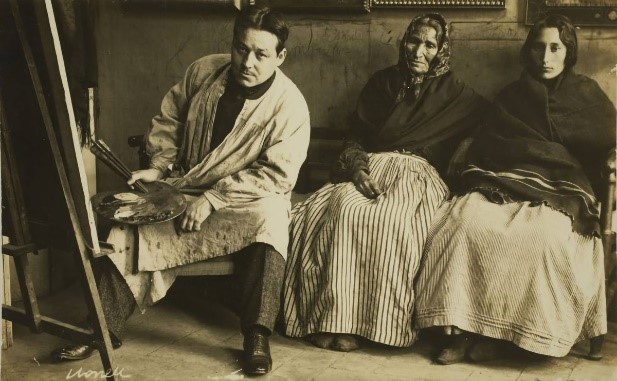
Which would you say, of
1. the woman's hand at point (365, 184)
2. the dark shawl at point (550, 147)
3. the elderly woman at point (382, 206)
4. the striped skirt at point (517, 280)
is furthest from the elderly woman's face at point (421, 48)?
the striped skirt at point (517, 280)

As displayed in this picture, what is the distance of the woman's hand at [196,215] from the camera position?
3.01 metres

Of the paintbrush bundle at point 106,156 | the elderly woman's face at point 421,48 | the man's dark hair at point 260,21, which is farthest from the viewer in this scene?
the elderly woman's face at point 421,48

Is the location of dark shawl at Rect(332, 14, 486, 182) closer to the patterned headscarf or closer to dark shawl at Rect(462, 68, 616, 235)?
the patterned headscarf

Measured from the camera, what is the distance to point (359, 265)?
9.99 feet

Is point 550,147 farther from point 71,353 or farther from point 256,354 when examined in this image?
point 71,353

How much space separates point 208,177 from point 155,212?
36cm

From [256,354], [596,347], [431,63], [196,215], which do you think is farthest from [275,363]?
[431,63]

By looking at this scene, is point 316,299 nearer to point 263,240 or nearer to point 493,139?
point 263,240

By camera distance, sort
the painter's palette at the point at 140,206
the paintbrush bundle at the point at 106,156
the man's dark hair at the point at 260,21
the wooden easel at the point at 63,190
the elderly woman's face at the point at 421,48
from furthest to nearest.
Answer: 1. the elderly woman's face at the point at 421,48
2. the man's dark hair at the point at 260,21
3. the painter's palette at the point at 140,206
4. the paintbrush bundle at the point at 106,156
5. the wooden easel at the point at 63,190

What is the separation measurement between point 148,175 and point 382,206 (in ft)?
3.13

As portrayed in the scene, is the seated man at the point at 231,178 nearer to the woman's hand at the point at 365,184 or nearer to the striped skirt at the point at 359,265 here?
the striped skirt at the point at 359,265

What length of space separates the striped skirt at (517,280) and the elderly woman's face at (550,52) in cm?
64

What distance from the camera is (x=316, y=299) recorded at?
3.11 m
